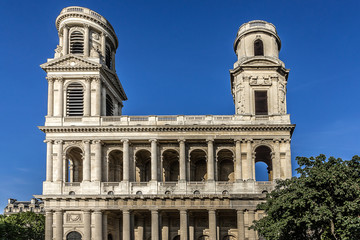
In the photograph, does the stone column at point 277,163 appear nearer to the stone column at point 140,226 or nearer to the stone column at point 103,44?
the stone column at point 140,226

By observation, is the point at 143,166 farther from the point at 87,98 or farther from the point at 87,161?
the point at 87,98

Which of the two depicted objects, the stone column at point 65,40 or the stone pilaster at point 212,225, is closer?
the stone pilaster at point 212,225

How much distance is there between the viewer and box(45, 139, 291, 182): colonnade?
49.2 metres

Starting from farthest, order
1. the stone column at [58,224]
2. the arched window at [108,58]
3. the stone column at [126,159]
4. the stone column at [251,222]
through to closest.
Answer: the arched window at [108,58] → the stone column at [126,159] → the stone column at [58,224] → the stone column at [251,222]

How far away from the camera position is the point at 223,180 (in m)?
54.1

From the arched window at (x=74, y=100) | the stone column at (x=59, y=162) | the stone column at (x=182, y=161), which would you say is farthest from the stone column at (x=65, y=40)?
the stone column at (x=182, y=161)

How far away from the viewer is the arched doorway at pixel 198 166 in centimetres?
5366

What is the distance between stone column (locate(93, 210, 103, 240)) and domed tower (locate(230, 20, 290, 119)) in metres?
19.2

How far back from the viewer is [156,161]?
5006 centimetres

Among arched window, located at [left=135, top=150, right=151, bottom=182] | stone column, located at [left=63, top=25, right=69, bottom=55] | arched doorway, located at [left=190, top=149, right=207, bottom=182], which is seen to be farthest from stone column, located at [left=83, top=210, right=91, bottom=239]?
stone column, located at [left=63, top=25, right=69, bottom=55]

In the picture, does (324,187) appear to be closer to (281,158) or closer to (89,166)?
(281,158)

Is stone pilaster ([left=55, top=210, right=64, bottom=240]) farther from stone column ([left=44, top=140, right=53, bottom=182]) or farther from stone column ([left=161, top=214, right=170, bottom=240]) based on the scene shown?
stone column ([left=161, top=214, right=170, bottom=240])

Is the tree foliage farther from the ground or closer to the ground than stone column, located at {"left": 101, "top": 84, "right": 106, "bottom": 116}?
closer to the ground

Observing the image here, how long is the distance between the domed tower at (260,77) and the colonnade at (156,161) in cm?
405
